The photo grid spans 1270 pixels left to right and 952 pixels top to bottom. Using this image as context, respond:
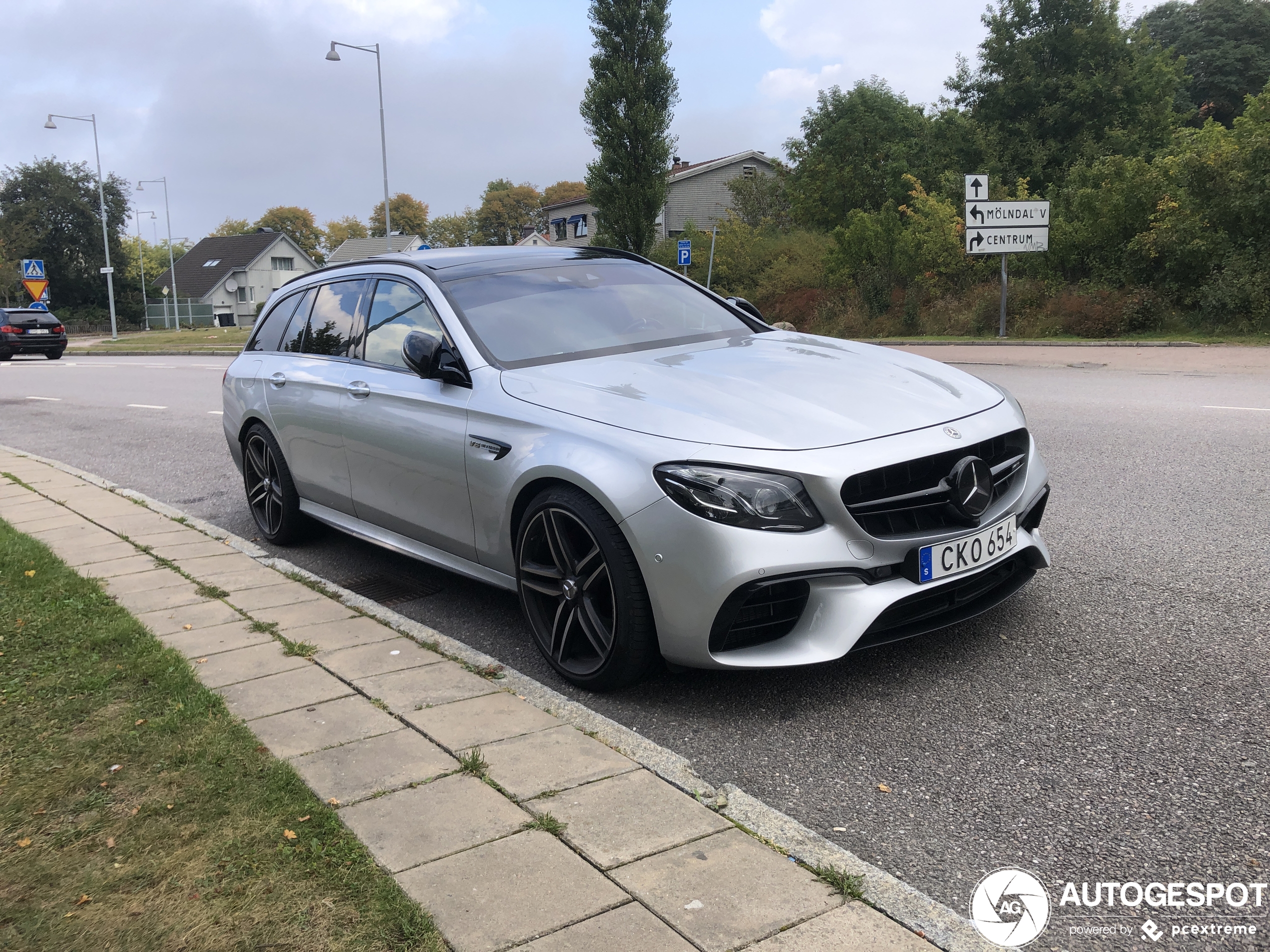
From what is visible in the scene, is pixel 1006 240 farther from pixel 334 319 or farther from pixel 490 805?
pixel 490 805

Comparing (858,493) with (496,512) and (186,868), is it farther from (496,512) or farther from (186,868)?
(186,868)

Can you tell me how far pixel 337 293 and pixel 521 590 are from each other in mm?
2486

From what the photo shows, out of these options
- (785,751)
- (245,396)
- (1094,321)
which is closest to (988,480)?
(785,751)

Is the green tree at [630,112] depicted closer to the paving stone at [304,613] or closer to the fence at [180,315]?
the paving stone at [304,613]

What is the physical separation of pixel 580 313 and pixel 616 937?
10.1 ft

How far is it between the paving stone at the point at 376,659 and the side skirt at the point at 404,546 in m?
0.39

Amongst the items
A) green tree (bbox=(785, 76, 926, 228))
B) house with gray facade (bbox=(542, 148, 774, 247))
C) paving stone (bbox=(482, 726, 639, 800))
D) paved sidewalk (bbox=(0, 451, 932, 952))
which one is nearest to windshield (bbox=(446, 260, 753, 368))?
paved sidewalk (bbox=(0, 451, 932, 952))

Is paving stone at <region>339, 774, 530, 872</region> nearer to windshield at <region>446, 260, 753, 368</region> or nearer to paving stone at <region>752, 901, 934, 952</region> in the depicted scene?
paving stone at <region>752, 901, 934, 952</region>

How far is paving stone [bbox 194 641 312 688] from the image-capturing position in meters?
3.79

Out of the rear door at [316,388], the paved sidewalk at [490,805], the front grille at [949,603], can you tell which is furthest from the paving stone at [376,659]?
the front grille at [949,603]

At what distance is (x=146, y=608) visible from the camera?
4.70 m

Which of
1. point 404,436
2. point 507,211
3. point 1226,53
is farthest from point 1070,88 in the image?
point 507,211

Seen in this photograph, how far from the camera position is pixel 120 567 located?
545 centimetres

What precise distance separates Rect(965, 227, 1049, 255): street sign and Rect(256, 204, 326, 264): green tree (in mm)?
Result: 117685
